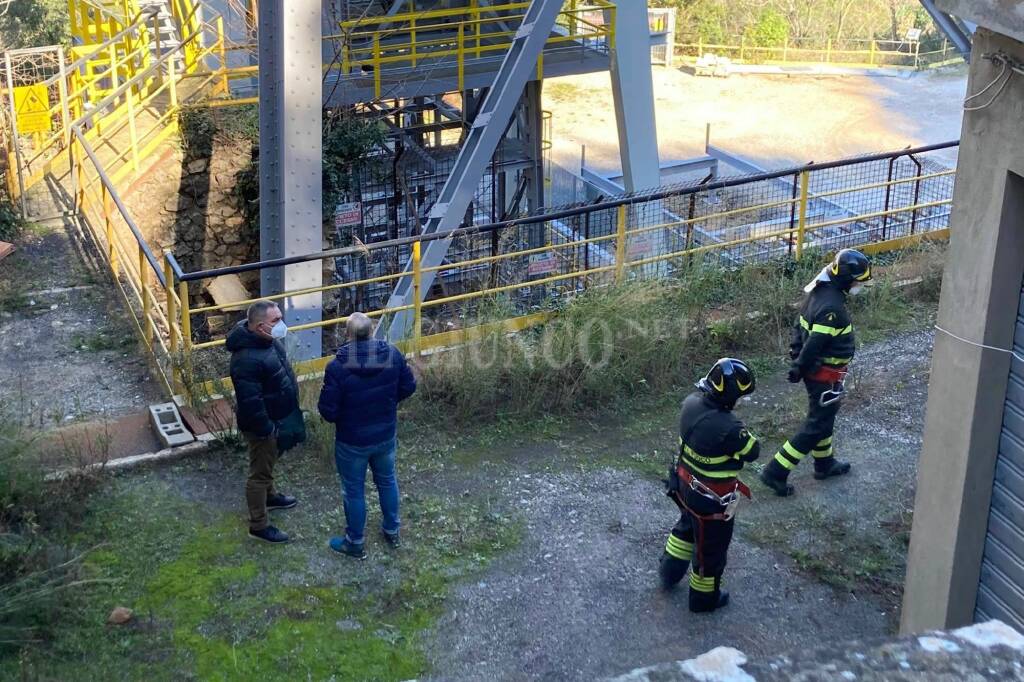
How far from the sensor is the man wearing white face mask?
637cm

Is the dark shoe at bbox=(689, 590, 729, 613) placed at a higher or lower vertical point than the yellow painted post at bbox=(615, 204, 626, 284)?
lower

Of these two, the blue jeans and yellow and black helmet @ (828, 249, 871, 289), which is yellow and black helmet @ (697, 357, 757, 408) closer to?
yellow and black helmet @ (828, 249, 871, 289)

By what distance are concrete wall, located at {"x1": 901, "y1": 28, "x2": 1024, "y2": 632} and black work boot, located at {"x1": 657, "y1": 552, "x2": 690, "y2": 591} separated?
1.24m

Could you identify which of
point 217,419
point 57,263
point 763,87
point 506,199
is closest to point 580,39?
point 506,199

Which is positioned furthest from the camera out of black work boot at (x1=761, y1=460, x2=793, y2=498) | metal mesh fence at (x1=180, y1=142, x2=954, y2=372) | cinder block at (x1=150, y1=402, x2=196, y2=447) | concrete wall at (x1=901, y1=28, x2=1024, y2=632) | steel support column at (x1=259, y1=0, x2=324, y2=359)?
metal mesh fence at (x1=180, y1=142, x2=954, y2=372)

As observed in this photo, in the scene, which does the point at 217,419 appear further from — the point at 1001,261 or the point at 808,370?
the point at 1001,261

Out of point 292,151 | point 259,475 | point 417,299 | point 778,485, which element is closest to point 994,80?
point 778,485

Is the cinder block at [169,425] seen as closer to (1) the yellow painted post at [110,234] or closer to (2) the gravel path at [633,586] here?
(2) the gravel path at [633,586]

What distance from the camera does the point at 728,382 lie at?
571 centimetres

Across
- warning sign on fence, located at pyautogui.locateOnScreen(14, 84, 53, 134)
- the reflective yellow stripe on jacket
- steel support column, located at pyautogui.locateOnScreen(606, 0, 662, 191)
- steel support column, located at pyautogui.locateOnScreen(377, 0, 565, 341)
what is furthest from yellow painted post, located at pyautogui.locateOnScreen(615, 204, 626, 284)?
warning sign on fence, located at pyautogui.locateOnScreen(14, 84, 53, 134)

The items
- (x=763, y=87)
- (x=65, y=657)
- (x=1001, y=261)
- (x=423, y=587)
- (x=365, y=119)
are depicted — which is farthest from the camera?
(x=763, y=87)

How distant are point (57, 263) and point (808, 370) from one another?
8240 mm

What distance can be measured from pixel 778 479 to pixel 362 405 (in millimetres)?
2916

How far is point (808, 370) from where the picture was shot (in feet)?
24.0
